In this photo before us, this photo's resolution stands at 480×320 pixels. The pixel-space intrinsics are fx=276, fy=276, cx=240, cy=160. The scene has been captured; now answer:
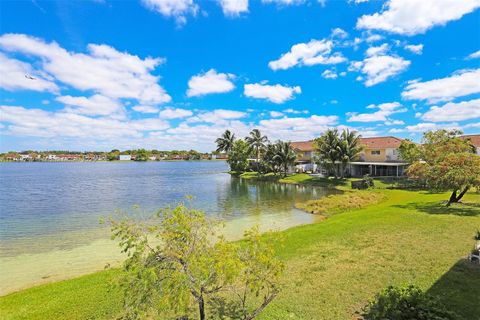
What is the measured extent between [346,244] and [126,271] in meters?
11.1

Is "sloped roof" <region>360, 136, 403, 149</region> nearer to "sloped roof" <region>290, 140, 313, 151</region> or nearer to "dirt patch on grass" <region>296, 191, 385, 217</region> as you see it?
"sloped roof" <region>290, 140, 313, 151</region>

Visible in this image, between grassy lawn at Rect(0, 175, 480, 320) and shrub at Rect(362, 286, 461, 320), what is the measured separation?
0.95m

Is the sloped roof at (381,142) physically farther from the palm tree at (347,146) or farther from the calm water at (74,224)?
the calm water at (74,224)

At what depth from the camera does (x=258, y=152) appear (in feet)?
232

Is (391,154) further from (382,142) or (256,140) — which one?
(256,140)

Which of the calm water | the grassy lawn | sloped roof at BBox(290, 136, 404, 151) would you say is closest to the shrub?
the grassy lawn

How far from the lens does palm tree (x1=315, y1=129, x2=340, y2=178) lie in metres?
46.6

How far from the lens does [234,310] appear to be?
8.13 meters

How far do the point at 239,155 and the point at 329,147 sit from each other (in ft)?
99.0

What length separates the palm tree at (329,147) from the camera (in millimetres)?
46575

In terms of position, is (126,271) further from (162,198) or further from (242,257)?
(162,198)

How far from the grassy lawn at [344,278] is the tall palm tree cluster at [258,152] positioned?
40974 mm

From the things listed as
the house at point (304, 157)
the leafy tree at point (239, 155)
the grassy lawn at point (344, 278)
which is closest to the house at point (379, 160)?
the house at point (304, 157)

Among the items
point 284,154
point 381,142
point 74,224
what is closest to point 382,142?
point 381,142
